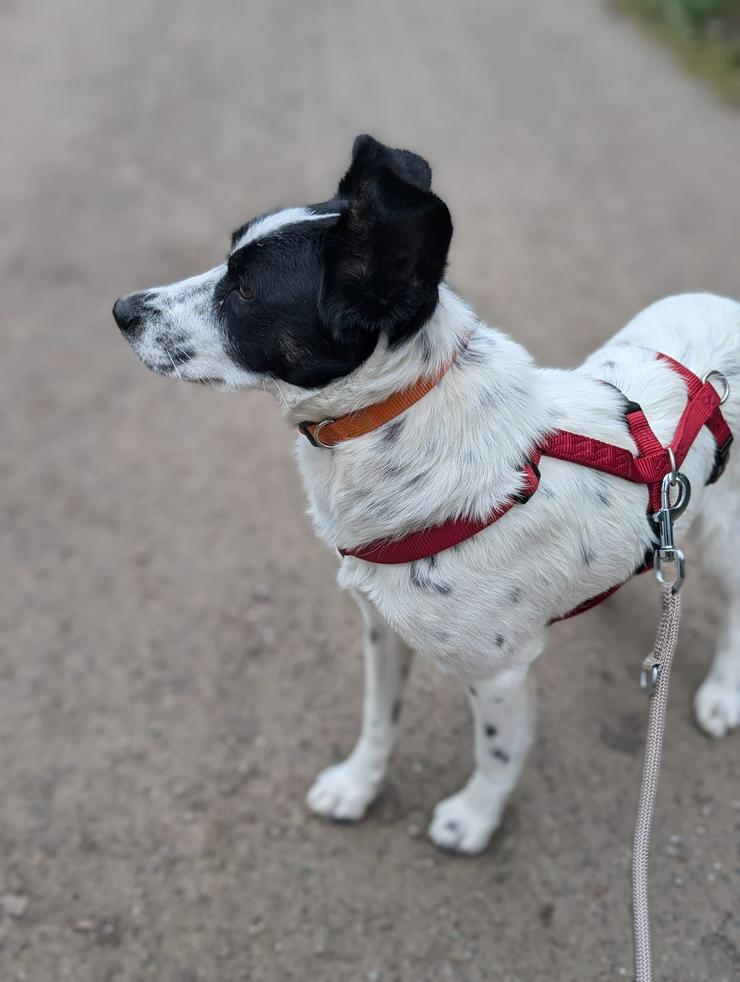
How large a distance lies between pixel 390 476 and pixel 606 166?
650cm

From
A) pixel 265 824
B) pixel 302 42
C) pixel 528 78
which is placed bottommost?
pixel 265 824

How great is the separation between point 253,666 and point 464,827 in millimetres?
1092

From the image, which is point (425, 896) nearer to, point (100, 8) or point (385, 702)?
point (385, 702)

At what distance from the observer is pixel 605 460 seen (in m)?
2.09

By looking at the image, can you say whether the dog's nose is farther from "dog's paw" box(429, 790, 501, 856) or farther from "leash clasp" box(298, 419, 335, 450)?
"dog's paw" box(429, 790, 501, 856)

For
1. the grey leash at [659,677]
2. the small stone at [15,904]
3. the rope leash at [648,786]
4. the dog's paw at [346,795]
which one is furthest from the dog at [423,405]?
the small stone at [15,904]

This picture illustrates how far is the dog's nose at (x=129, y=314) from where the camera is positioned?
7.14ft

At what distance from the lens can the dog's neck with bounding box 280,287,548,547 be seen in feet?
6.32

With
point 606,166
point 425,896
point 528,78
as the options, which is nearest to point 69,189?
point 606,166

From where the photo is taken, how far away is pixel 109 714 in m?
3.23

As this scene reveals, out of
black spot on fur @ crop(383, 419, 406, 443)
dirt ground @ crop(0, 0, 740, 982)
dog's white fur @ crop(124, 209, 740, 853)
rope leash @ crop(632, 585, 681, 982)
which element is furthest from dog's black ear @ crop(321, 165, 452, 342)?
dirt ground @ crop(0, 0, 740, 982)

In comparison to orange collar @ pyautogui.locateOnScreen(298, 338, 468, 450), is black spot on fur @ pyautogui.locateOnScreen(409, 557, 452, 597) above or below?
below

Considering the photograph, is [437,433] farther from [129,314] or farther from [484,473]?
[129,314]

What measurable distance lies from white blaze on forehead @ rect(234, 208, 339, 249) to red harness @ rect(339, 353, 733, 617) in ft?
2.53
